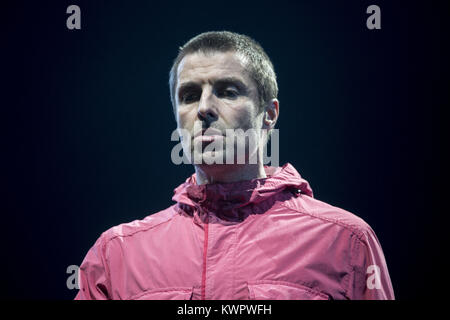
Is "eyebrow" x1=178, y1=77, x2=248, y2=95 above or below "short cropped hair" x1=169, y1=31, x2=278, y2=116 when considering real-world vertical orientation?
below

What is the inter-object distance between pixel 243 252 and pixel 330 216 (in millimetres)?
384

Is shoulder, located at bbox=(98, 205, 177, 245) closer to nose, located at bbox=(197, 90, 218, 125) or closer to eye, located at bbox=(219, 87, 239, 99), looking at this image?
nose, located at bbox=(197, 90, 218, 125)

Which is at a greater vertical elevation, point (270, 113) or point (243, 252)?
Result: point (270, 113)

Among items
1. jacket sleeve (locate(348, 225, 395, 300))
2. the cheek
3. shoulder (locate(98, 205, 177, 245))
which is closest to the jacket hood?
shoulder (locate(98, 205, 177, 245))

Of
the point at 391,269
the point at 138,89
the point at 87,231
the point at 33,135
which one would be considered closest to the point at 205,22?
the point at 138,89

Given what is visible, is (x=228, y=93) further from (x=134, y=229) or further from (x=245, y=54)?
(x=134, y=229)

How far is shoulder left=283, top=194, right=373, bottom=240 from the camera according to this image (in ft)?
4.38

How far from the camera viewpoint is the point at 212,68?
151cm

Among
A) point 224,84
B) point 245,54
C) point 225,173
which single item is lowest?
point 225,173

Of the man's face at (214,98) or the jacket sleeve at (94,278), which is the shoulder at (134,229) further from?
the man's face at (214,98)

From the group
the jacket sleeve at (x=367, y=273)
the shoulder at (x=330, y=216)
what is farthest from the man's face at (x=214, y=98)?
the jacket sleeve at (x=367, y=273)

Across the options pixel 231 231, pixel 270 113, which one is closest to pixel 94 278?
pixel 231 231

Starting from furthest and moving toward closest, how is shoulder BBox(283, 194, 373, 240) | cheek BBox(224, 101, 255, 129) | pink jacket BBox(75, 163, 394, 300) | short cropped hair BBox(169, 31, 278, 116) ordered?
short cropped hair BBox(169, 31, 278, 116)
cheek BBox(224, 101, 255, 129)
shoulder BBox(283, 194, 373, 240)
pink jacket BBox(75, 163, 394, 300)
